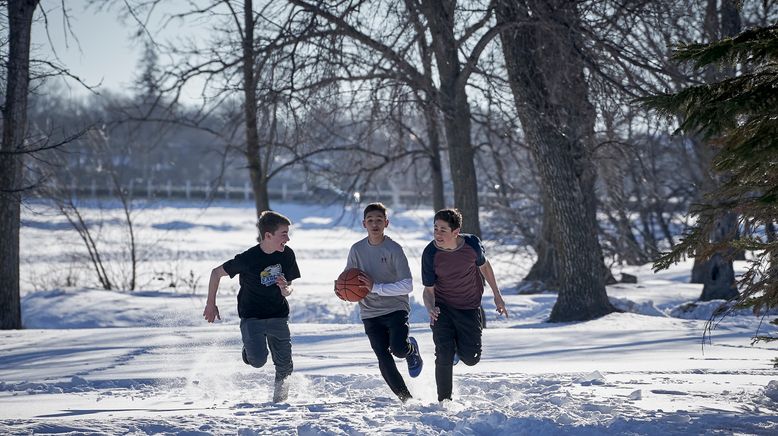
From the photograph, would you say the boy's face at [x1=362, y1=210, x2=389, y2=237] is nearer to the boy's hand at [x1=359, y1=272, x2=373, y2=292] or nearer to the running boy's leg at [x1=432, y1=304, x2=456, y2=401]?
the boy's hand at [x1=359, y1=272, x2=373, y2=292]

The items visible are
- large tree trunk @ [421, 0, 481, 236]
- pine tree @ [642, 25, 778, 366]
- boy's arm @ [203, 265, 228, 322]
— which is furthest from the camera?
large tree trunk @ [421, 0, 481, 236]

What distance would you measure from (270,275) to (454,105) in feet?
27.2

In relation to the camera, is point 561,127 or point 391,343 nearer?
point 391,343

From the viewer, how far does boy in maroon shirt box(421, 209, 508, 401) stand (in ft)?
24.2

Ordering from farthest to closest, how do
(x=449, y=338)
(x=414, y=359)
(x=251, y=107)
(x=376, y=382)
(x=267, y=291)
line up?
(x=251, y=107) < (x=376, y=382) < (x=267, y=291) < (x=414, y=359) < (x=449, y=338)

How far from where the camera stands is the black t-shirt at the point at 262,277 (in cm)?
780

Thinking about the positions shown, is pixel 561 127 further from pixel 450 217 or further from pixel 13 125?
pixel 13 125

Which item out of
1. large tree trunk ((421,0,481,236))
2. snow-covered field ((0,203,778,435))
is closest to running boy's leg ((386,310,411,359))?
snow-covered field ((0,203,778,435))

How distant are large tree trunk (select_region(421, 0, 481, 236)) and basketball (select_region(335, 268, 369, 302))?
299 inches

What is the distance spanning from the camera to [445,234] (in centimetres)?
723

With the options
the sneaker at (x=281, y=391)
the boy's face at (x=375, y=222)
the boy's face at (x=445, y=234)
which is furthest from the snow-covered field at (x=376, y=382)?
the boy's face at (x=375, y=222)

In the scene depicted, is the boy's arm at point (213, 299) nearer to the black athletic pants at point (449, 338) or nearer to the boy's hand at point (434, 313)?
the boy's hand at point (434, 313)

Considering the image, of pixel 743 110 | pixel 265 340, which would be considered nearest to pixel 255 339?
pixel 265 340

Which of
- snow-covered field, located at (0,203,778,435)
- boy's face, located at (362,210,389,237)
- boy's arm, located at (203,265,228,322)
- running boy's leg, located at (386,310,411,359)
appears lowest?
snow-covered field, located at (0,203,778,435)
